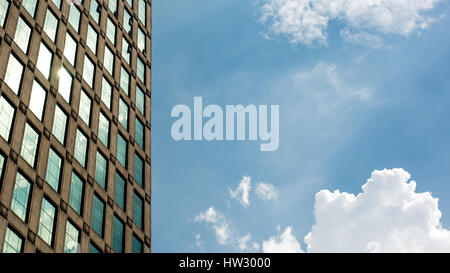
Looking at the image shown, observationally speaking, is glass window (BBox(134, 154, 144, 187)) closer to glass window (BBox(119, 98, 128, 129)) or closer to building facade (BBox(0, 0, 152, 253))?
building facade (BBox(0, 0, 152, 253))

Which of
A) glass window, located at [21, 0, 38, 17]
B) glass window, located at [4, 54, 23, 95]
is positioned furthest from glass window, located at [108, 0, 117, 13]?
glass window, located at [4, 54, 23, 95]

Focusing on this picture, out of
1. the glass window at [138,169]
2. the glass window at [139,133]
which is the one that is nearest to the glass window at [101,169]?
the glass window at [138,169]

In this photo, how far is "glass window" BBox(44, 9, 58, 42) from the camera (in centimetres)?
4134

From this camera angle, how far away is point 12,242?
1155 inches

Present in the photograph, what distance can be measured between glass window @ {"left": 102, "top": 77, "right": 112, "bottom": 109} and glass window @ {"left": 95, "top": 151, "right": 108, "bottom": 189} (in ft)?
18.2

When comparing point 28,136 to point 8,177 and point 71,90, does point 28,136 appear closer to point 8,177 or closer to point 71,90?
point 8,177

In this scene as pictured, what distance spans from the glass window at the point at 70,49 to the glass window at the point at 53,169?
9.12 meters

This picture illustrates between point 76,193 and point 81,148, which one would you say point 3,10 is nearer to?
point 81,148

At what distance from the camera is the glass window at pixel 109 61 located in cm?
4859

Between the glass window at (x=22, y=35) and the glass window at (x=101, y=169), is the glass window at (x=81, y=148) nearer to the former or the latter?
the glass window at (x=101, y=169)

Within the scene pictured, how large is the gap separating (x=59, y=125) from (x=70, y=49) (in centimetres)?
778

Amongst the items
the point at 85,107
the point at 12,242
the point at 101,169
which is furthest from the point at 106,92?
the point at 12,242
